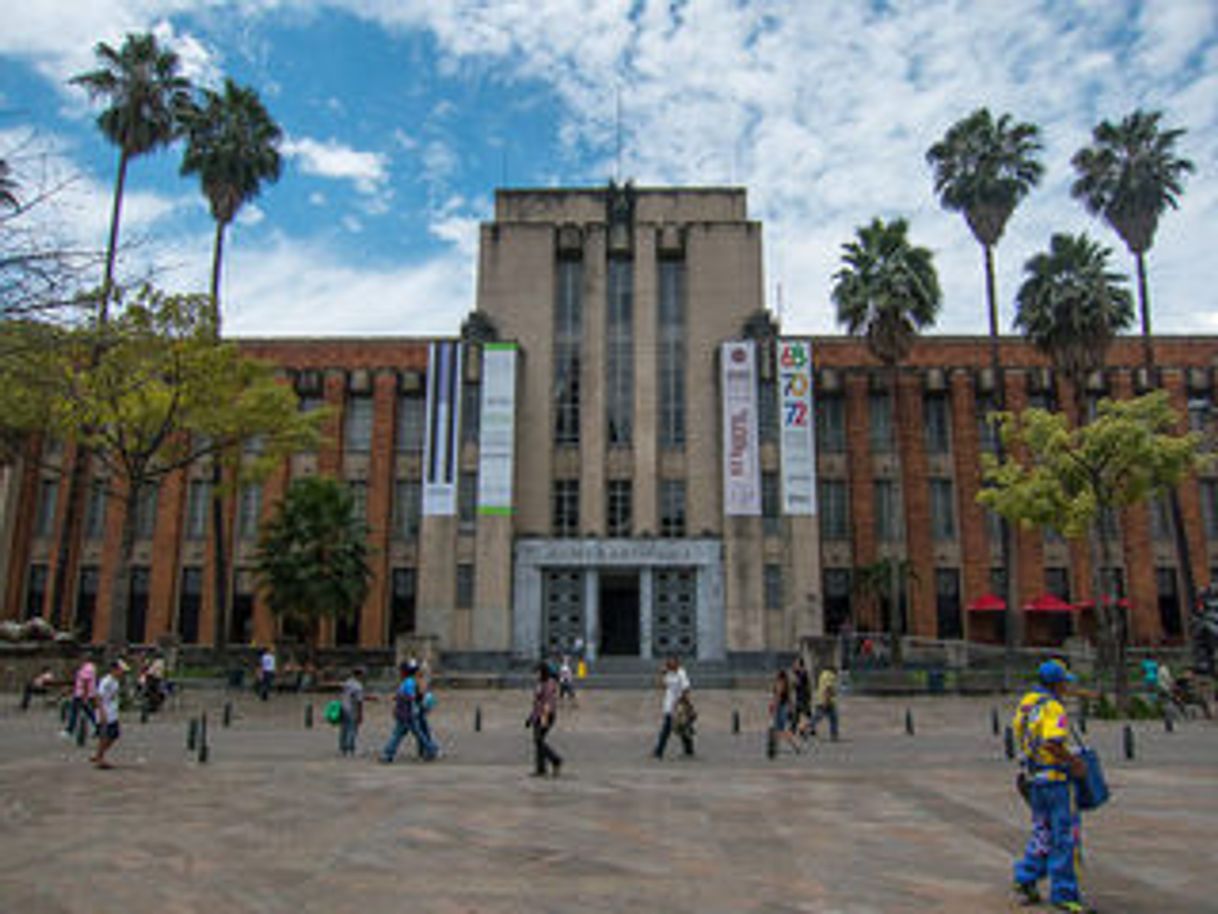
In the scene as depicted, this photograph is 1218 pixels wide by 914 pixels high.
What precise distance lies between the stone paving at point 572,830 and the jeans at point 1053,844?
0.38 meters

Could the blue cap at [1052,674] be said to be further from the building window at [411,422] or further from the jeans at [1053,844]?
the building window at [411,422]

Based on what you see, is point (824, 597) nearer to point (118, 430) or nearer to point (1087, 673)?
point (1087, 673)

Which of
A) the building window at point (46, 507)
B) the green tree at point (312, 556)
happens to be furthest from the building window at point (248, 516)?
the green tree at point (312, 556)

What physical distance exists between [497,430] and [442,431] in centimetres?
240

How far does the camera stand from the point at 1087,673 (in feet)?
99.6

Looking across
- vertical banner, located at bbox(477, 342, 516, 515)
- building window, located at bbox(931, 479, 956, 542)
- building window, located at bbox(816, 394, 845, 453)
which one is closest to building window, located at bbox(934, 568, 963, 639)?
building window, located at bbox(931, 479, 956, 542)

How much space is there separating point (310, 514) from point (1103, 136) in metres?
34.4

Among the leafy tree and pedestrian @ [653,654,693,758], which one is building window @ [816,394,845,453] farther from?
pedestrian @ [653,654,693,758]

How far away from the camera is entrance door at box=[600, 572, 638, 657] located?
38.6m

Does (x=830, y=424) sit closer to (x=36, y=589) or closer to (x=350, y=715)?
(x=350, y=715)

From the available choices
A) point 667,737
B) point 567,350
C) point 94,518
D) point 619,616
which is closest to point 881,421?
point 567,350

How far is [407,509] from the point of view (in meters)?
41.7

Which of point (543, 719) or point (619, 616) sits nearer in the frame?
point (543, 719)

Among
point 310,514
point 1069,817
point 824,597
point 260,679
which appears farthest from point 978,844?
point 824,597
